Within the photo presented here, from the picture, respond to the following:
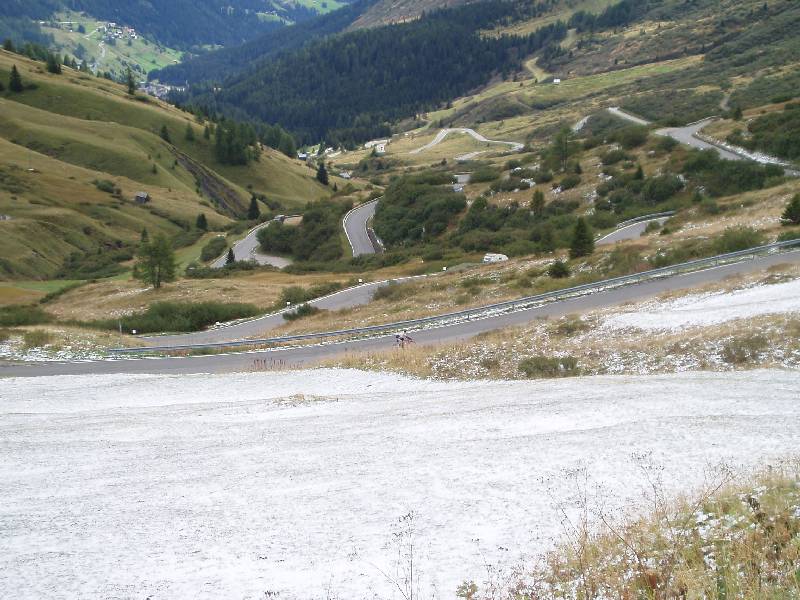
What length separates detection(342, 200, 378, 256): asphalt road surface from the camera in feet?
253

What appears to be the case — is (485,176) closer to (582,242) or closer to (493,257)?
(493,257)

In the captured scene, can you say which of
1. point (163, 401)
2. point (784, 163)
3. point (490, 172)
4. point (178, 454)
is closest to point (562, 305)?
point (163, 401)

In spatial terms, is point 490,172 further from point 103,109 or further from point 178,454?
point 103,109

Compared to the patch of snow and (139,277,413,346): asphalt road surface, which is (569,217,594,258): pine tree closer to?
the patch of snow

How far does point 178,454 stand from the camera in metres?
12.5

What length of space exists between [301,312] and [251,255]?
45102mm

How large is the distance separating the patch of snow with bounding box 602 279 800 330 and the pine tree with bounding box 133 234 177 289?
143 feet

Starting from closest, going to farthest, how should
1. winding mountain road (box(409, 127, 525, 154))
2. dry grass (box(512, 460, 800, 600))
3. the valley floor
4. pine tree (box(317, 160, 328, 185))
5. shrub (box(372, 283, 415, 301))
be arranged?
dry grass (box(512, 460, 800, 600)), the valley floor, shrub (box(372, 283, 415, 301)), winding mountain road (box(409, 127, 525, 154)), pine tree (box(317, 160, 328, 185))

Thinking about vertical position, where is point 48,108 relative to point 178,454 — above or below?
above

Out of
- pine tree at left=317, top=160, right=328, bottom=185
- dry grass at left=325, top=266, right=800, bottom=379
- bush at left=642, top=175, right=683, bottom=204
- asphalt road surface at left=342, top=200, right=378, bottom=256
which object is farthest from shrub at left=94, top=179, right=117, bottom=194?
dry grass at left=325, top=266, right=800, bottom=379

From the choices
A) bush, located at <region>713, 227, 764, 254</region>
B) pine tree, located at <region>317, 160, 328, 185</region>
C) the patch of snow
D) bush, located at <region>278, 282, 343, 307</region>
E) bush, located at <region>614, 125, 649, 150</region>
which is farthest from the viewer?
pine tree, located at <region>317, 160, 328, 185</region>

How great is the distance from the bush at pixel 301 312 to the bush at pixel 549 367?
2518cm

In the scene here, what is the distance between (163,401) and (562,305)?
19.1 meters

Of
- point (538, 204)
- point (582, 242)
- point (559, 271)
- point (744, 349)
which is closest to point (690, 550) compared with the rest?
point (744, 349)
